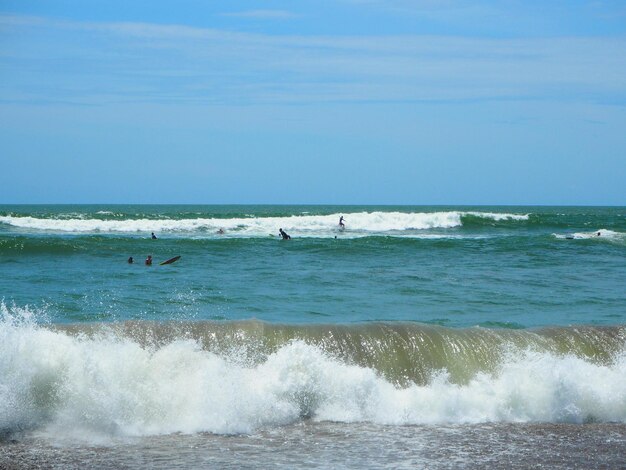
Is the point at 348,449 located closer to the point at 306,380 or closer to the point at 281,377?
the point at 306,380

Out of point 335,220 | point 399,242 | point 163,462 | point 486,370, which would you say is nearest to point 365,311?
point 486,370

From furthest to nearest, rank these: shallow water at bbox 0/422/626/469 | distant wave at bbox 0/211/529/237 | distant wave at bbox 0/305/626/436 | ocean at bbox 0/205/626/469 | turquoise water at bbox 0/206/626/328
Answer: distant wave at bbox 0/211/529/237, turquoise water at bbox 0/206/626/328, distant wave at bbox 0/305/626/436, ocean at bbox 0/205/626/469, shallow water at bbox 0/422/626/469

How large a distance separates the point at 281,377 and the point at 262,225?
4021cm

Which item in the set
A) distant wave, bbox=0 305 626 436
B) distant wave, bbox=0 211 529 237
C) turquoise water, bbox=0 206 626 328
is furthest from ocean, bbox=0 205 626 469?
distant wave, bbox=0 211 529 237

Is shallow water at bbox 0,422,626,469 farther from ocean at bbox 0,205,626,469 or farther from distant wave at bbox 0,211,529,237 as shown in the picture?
distant wave at bbox 0,211,529,237

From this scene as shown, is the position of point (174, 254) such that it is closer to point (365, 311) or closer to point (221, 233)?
point (365, 311)

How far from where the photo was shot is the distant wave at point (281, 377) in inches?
338

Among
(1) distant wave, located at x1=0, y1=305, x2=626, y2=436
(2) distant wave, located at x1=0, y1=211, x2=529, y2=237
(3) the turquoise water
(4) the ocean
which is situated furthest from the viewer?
(2) distant wave, located at x1=0, y1=211, x2=529, y2=237

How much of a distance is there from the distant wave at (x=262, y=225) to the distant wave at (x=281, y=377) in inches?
1233

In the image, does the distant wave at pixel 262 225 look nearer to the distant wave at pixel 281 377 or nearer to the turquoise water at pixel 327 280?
the turquoise water at pixel 327 280

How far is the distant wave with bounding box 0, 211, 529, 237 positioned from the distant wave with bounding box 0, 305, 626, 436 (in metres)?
31.3

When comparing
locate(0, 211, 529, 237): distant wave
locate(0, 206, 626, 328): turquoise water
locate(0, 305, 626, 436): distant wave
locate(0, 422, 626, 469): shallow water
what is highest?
locate(0, 211, 529, 237): distant wave

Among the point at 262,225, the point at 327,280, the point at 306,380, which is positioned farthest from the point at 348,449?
the point at 262,225

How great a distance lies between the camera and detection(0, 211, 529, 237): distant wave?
4469 cm
